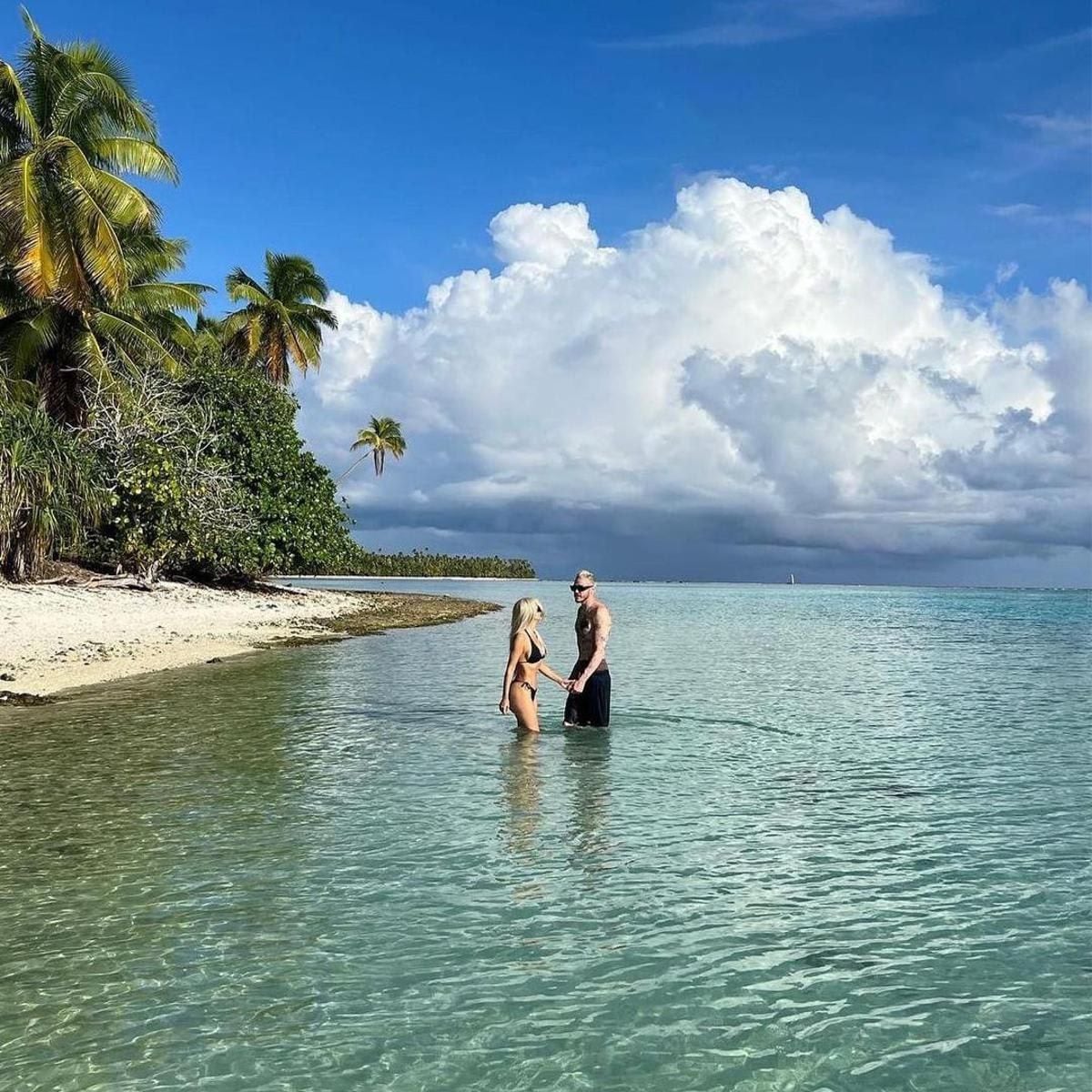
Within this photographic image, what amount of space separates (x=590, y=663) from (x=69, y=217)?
26637 millimetres

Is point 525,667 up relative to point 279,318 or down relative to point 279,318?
down

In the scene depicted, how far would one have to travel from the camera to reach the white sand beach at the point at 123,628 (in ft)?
69.6

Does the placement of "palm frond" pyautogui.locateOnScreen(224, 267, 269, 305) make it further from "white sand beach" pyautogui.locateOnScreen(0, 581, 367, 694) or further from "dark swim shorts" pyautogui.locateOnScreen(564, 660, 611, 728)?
"dark swim shorts" pyautogui.locateOnScreen(564, 660, 611, 728)

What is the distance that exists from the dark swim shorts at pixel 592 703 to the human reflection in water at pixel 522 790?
81 cm

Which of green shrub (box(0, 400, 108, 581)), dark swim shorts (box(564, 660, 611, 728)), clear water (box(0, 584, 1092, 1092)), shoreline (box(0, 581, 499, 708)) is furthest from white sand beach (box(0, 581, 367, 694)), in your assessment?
dark swim shorts (box(564, 660, 611, 728))

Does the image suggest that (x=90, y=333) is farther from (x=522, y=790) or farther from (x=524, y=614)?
(x=522, y=790)

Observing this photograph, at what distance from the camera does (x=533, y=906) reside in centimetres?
735

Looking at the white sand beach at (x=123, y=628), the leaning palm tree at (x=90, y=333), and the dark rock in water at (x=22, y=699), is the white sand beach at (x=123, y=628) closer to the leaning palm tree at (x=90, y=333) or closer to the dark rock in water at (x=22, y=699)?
the dark rock in water at (x=22, y=699)

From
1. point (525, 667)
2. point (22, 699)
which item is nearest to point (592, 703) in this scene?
Result: point (525, 667)

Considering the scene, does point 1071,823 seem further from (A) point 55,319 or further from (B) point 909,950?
(A) point 55,319

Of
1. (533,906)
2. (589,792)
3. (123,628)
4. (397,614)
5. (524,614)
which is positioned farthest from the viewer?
(397,614)

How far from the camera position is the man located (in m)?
14.1

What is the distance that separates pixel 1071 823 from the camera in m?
10.3

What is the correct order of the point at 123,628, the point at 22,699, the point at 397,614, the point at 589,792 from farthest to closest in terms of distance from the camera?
the point at 397,614 → the point at 123,628 → the point at 22,699 → the point at 589,792
